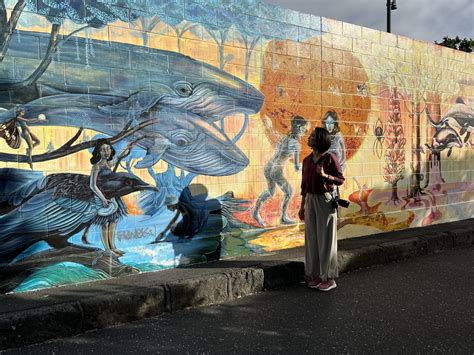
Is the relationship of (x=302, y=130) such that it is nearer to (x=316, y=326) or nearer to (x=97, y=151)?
(x=97, y=151)

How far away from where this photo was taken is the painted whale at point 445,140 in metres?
7.96

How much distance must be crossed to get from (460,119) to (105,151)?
22.2ft

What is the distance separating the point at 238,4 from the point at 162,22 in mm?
1058

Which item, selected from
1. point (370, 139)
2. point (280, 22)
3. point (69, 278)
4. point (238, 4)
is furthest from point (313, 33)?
point (69, 278)

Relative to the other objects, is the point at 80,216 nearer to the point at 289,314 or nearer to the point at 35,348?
the point at 35,348

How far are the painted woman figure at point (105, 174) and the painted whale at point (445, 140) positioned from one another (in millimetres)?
5538

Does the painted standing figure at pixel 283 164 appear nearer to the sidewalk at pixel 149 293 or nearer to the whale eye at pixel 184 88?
the sidewalk at pixel 149 293

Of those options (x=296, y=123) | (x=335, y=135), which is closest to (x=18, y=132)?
(x=296, y=123)

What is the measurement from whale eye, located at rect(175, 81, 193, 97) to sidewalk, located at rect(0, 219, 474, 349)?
1836 mm

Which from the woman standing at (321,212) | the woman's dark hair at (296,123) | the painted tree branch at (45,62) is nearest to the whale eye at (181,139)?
the woman standing at (321,212)

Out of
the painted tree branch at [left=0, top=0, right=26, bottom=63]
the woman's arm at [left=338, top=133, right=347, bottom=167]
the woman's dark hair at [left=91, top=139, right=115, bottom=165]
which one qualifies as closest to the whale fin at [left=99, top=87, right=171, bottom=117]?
the woman's dark hair at [left=91, top=139, right=115, bottom=165]

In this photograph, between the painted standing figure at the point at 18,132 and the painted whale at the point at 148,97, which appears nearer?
the painted standing figure at the point at 18,132

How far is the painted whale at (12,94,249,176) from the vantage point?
164 inches

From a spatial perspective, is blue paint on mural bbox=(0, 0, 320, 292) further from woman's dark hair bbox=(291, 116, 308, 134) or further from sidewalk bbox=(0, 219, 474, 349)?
woman's dark hair bbox=(291, 116, 308, 134)
